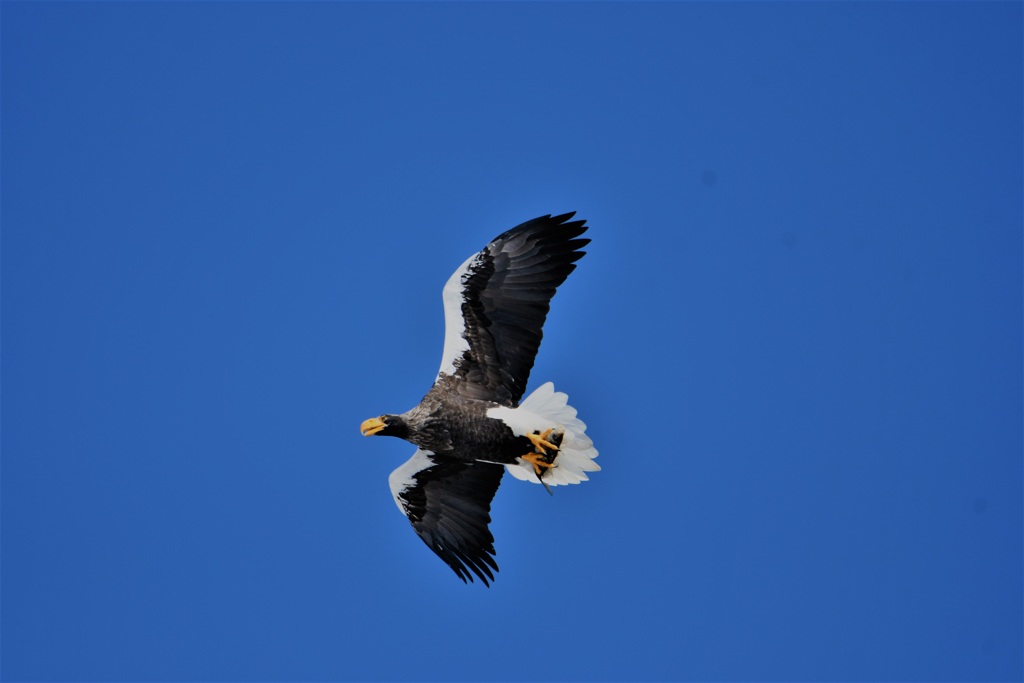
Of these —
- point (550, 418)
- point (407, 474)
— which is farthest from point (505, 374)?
point (407, 474)

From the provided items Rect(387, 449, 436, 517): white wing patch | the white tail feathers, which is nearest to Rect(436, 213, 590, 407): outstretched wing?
the white tail feathers

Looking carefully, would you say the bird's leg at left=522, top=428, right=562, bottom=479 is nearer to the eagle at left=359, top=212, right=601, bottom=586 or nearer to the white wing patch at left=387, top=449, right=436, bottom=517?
the eagle at left=359, top=212, right=601, bottom=586

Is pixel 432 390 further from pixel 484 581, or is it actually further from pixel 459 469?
pixel 484 581

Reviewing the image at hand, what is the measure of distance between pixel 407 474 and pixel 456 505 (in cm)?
58

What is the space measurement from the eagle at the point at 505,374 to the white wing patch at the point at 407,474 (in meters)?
0.48

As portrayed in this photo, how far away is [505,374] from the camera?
12.6 m

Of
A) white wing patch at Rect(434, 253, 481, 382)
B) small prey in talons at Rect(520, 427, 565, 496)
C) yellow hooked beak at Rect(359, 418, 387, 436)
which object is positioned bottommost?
yellow hooked beak at Rect(359, 418, 387, 436)

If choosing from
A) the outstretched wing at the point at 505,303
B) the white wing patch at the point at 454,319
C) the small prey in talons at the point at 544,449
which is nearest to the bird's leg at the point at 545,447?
the small prey in talons at the point at 544,449

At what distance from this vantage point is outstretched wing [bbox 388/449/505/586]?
13.3 meters

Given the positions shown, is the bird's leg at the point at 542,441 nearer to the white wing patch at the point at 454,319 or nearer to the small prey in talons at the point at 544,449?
the small prey in talons at the point at 544,449

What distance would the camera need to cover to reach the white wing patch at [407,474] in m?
13.1

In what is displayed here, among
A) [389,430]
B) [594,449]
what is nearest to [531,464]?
[594,449]

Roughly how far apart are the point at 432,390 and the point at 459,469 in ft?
3.63

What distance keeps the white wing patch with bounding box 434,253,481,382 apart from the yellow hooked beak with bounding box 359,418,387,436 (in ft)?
2.38
